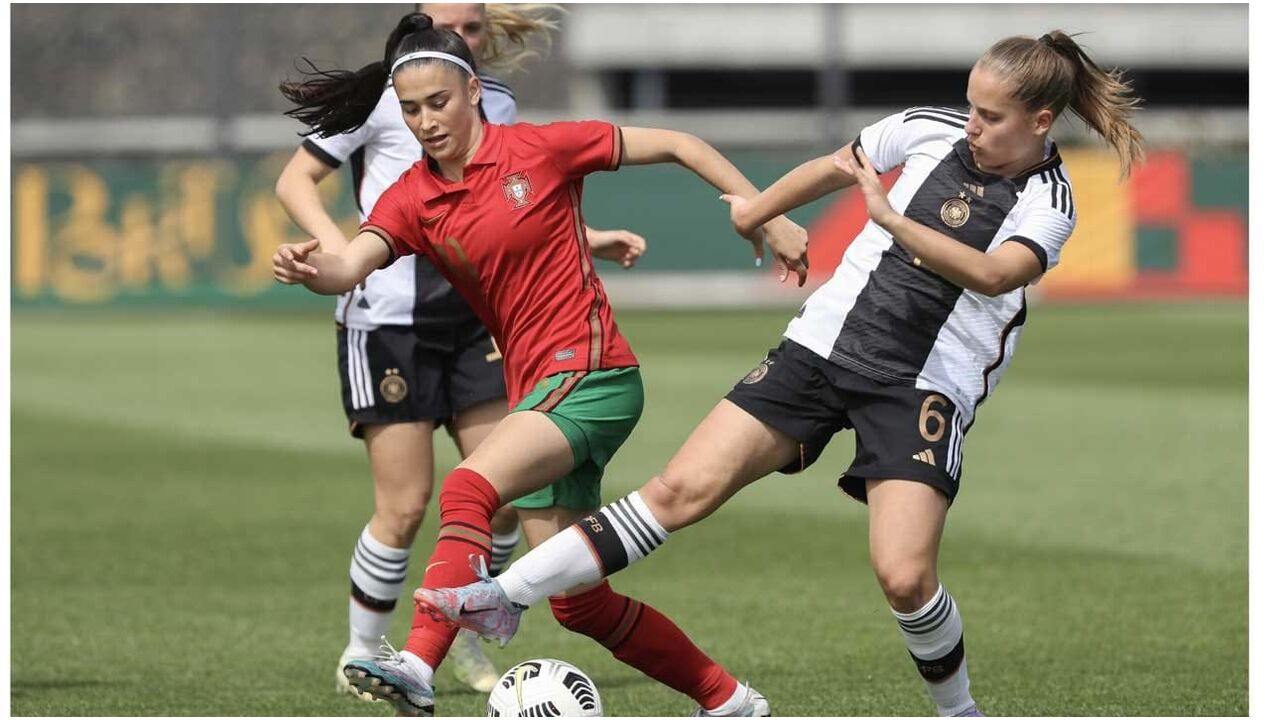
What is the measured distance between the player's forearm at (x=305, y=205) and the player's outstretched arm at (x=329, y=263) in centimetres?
50

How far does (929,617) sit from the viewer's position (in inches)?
200

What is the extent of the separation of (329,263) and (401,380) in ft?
4.20

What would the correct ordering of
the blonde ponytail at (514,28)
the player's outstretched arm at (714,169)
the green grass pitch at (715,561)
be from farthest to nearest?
the blonde ponytail at (514,28) < the green grass pitch at (715,561) < the player's outstretched arm at (714,169)

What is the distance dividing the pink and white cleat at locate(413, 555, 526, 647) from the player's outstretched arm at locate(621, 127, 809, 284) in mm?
1146

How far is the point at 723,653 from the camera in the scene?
680 centimetres

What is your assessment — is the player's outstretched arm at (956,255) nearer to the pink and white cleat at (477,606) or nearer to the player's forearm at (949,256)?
the player's forearm at (949,256)

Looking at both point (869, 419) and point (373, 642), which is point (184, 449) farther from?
point (869, 419)

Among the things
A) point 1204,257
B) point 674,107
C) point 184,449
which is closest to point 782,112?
point 674,107

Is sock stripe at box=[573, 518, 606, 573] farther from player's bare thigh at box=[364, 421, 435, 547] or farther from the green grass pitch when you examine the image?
player's bare thigh at box=[364, 421, 435, 547]

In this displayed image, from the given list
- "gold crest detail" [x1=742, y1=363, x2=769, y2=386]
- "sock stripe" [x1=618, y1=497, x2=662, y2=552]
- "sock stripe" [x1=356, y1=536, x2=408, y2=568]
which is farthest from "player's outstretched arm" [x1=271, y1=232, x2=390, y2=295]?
"sock stripe" [x1=356, y1=536, x2=408, y2=568]

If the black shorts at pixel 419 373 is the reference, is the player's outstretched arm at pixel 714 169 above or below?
above

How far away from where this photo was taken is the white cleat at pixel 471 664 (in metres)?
6.37

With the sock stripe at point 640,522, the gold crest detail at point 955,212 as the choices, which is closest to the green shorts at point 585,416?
the sock stripe at point 640,522

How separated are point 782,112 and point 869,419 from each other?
3954 centimetres
